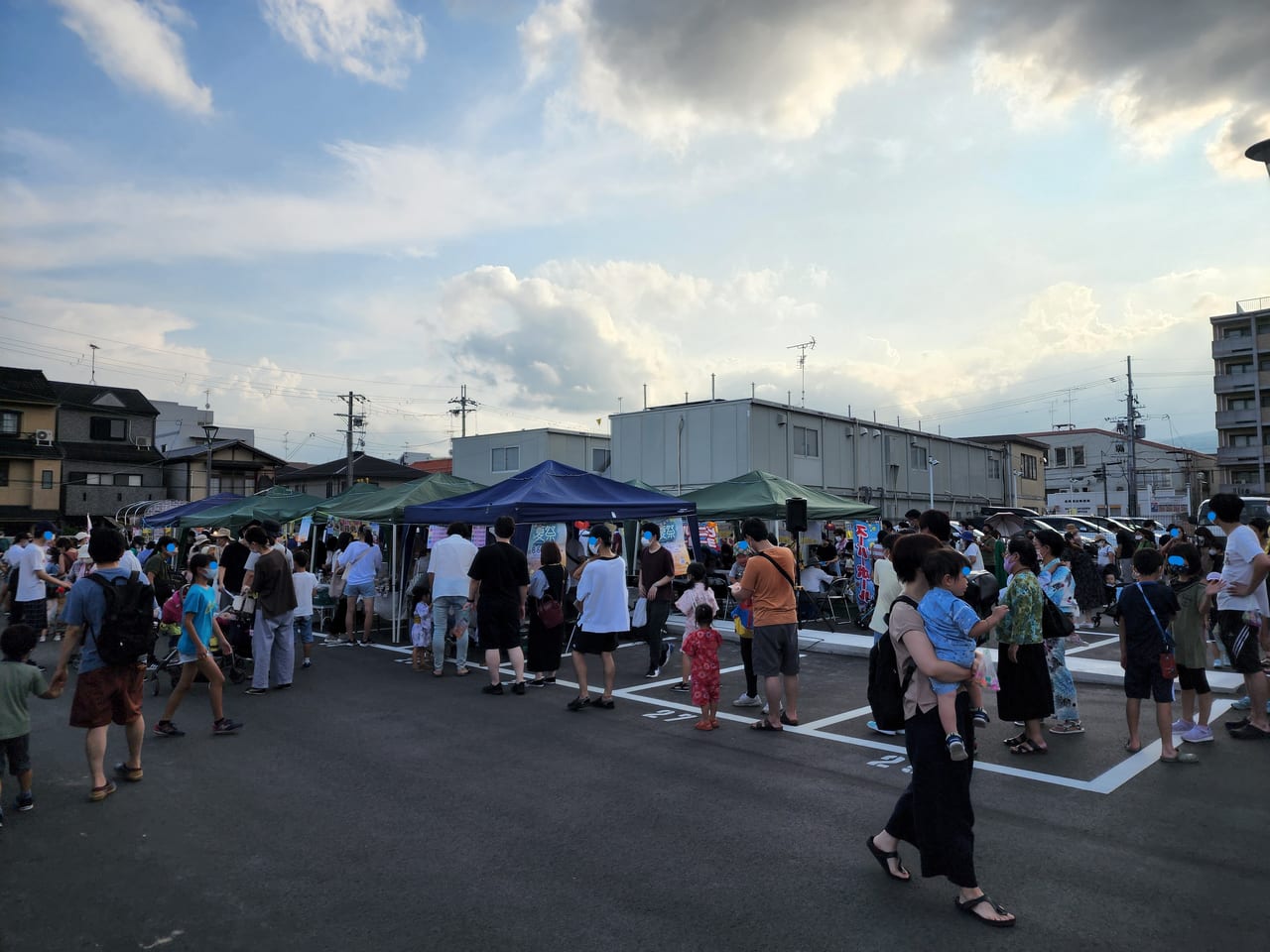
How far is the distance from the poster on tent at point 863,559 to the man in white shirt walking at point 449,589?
26.8 ft

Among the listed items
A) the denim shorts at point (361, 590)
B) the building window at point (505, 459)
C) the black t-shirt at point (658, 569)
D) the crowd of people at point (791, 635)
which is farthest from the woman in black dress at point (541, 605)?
the building window at point (505, 459)

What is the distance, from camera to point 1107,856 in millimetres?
4227

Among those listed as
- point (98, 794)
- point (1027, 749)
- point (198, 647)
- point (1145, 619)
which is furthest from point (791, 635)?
point (98, 794)

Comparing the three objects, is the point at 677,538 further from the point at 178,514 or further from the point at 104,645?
the point at 178,514

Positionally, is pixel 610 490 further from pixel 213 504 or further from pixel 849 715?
pixel 213 504

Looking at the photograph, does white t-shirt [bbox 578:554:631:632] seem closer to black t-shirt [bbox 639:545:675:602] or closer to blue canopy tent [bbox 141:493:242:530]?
black t-shirt [bbox 639:545:675:602]

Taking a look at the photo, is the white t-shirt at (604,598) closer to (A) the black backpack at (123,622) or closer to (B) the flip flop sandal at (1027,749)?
(B) the flip flop sandal at (1027,749)

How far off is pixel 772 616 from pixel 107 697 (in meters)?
5.18

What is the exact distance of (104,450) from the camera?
4388cm

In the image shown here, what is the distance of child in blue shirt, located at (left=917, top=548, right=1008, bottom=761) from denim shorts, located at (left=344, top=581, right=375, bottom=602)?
34.8ft

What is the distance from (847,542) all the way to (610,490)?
7.54m

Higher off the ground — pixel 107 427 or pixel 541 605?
pixel 107 427

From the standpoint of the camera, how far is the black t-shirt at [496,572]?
8.59 metres

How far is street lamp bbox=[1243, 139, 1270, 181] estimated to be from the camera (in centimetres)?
926
